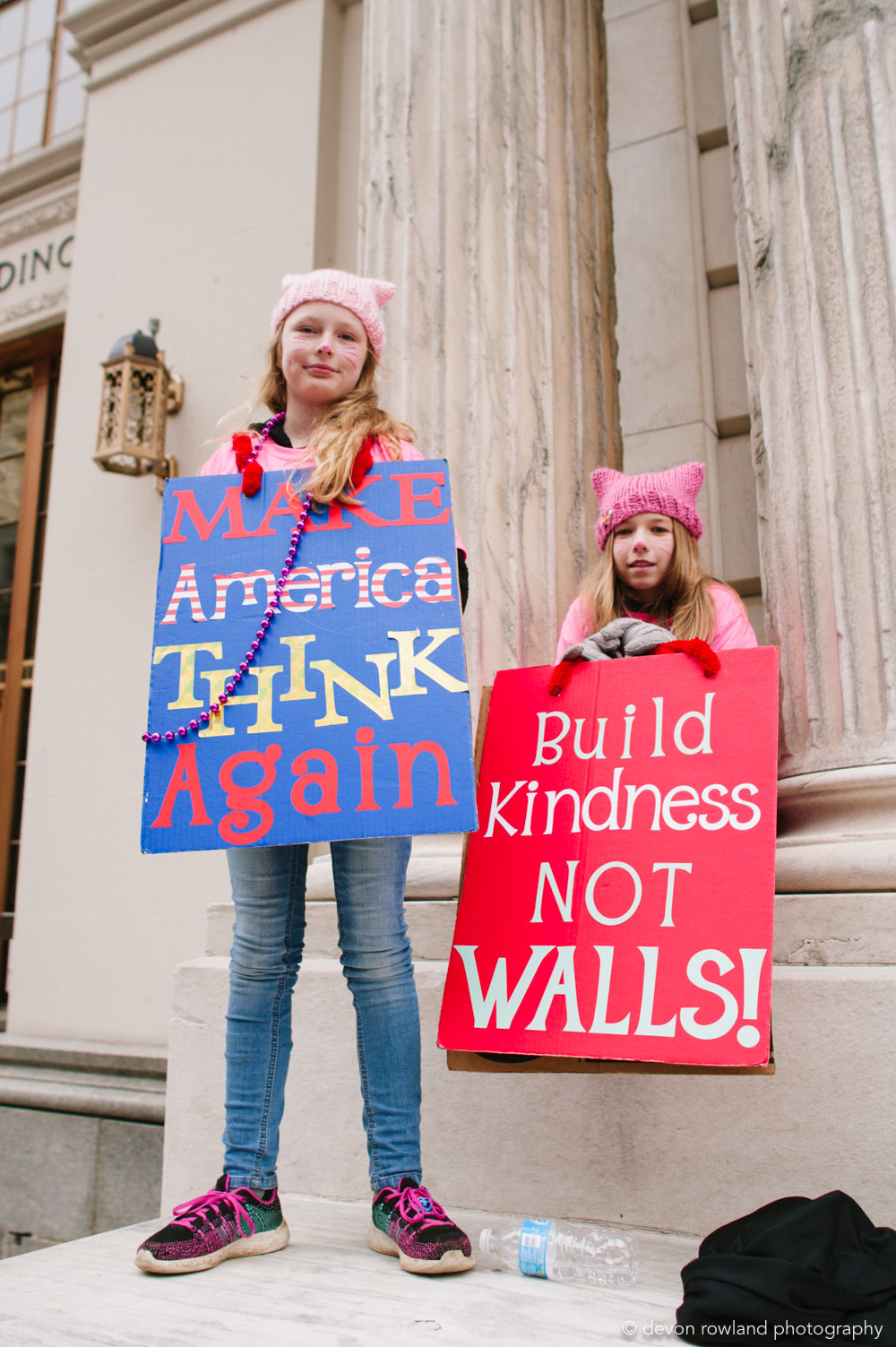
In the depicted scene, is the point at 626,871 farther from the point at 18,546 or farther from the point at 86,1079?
the point at 18,546

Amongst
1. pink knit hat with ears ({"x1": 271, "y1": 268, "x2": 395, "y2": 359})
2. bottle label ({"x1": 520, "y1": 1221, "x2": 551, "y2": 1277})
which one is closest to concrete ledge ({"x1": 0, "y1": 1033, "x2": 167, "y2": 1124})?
bottle label ({"x1": 520, "y1": 1221, "x2": 551, "y2": 1277})

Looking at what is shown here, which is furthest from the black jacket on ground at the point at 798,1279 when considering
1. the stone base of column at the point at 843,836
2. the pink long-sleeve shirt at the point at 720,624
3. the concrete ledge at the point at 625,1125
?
the pink long-sleeve shirt at the point at 720,624

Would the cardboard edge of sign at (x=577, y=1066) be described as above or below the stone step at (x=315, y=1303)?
above

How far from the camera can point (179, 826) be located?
1.83 m

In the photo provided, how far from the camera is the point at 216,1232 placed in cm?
175

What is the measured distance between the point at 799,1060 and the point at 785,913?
306 millimetres

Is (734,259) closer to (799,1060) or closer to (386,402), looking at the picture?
(386,402)

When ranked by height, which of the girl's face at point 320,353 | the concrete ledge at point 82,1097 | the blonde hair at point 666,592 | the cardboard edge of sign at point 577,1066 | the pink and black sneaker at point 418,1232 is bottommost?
the concrete ledge at point 82,1097

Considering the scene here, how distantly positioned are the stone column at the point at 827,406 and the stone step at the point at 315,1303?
0.99 metres

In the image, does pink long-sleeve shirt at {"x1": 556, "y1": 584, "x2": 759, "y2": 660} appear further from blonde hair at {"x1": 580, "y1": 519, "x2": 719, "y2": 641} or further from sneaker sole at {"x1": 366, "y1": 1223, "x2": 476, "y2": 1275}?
sneaker sole at {"x1": 366, "y1": 1223, "x2": 476, "y2": 1275}

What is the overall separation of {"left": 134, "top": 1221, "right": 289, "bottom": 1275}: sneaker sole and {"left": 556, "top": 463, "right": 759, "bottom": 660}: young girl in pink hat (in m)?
1.37

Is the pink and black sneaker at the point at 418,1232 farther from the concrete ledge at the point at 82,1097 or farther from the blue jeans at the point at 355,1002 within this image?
the concrete ledge at the point at 82,1097

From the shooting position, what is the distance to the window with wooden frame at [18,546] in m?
5.64

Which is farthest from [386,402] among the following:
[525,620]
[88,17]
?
[88,17]
